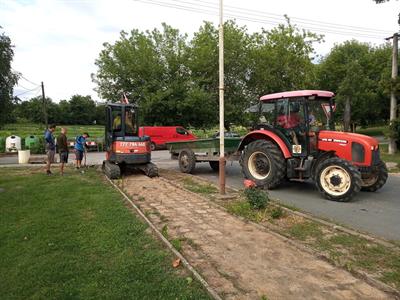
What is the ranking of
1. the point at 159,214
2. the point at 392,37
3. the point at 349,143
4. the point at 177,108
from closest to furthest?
1. the point at 159,214
2. the point at 349,143
3. the point at 392,37
4. the point at 177,108

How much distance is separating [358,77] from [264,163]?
114ft

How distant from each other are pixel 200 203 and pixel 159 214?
134 centimetres

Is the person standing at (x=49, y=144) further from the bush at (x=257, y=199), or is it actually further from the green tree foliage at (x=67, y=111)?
the green tree foliage at (x=67, y=111)

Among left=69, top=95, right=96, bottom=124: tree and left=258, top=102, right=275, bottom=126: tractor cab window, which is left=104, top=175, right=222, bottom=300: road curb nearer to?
left=258, top=102, right=275, bottom=126: tractor cab window

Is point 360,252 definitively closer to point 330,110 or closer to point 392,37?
point 330,110

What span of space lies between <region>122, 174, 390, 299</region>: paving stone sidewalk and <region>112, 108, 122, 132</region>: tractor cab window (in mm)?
5918

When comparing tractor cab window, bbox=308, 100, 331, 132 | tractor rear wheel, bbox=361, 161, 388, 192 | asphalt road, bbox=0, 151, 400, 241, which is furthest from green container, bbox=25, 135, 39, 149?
tractor rear wheel, bbox=361, 161, 388, 192

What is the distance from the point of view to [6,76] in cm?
3078

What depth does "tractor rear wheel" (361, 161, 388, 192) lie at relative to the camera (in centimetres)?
1004

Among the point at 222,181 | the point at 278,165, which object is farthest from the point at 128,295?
the point at 278,165

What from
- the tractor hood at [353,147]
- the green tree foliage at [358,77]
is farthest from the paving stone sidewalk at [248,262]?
the green tree foliage at [358,77]

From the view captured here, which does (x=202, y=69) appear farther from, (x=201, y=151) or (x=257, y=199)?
(x=257, y=199)

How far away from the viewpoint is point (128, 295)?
4.02m

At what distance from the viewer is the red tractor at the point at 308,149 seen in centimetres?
914
